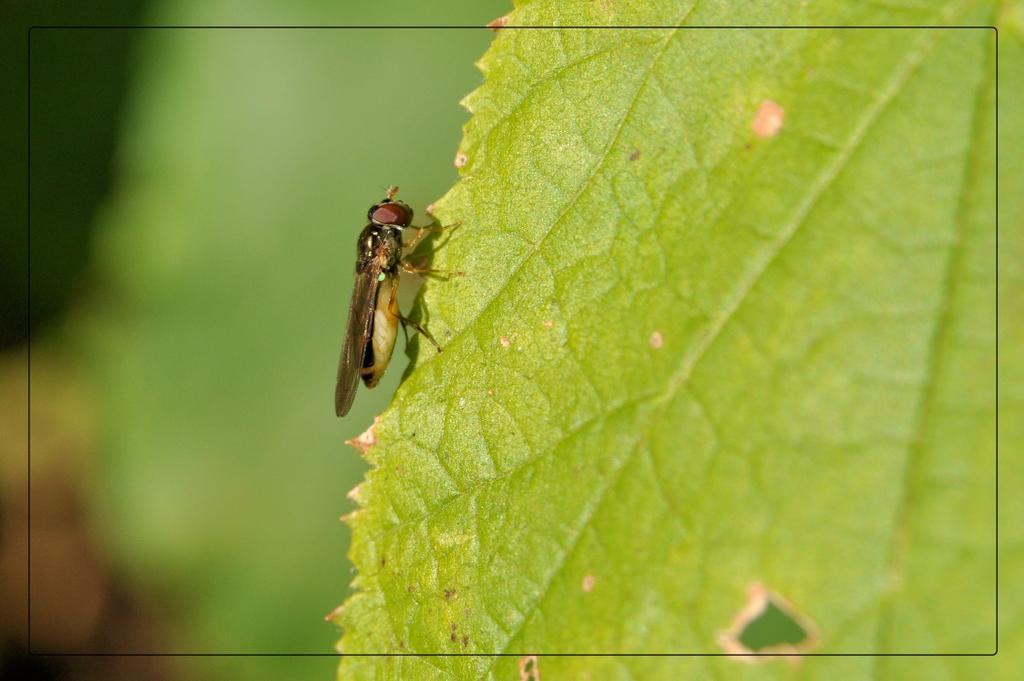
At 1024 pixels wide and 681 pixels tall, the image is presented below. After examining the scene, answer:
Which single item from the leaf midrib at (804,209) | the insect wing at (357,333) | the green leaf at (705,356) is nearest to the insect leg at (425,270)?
the green leaf at (705,356)

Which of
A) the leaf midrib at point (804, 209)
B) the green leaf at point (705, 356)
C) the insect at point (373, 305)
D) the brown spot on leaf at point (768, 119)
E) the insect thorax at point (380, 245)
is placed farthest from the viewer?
the insect thorax at point (380, 245)

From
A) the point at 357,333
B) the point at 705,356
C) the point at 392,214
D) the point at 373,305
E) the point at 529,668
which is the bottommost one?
the point at 529,668

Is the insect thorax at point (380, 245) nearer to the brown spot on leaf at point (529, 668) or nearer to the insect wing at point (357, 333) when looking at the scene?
the insect wing at point (357, 333)

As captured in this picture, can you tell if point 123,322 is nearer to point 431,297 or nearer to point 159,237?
point 159,237

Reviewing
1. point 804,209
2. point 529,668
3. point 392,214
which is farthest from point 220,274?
point 804,209

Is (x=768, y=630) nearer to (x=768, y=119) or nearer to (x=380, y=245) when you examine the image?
(x=768, y=119)

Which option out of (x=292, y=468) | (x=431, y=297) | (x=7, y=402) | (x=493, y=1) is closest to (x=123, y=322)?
(x=7, y=402)
